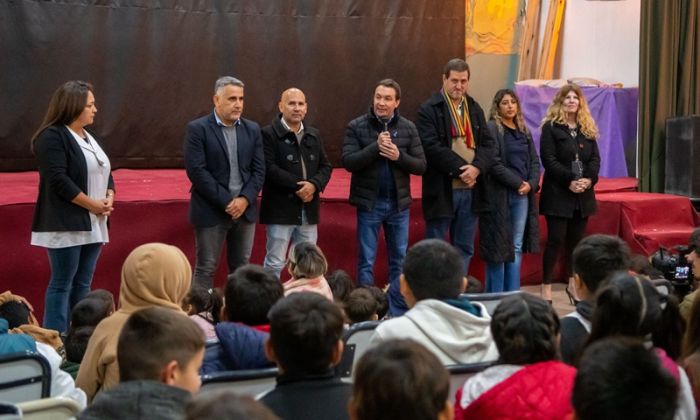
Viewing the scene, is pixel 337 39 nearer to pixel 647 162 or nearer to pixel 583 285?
pixel 647 162

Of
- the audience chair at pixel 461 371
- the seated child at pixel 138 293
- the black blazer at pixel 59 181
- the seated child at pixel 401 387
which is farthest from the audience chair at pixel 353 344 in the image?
the black blazer at pixel 59 181

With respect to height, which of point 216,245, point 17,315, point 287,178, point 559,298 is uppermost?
point 287,178

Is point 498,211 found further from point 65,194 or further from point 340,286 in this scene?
point 65,194

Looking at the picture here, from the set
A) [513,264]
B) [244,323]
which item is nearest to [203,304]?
[244,323]

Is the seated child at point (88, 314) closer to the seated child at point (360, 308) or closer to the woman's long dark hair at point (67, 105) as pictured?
the seated child at point (360, 308)

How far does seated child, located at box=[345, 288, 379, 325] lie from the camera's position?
13.7 feet

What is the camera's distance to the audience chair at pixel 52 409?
2.37 metres

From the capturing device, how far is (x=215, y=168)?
17.6ft

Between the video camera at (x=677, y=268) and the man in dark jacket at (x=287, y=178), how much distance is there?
1.91 meters

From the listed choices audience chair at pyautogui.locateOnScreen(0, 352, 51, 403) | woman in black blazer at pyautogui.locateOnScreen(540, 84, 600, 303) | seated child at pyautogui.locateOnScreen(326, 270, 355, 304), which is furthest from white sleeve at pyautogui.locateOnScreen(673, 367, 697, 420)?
woman in black blazer at pyautogui.locateOnScreen(540, 84, 600, 303)

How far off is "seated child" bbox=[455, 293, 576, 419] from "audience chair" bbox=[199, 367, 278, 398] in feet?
1.90

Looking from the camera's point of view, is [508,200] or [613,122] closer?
[508,200]

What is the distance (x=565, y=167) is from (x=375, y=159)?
1.32 meters

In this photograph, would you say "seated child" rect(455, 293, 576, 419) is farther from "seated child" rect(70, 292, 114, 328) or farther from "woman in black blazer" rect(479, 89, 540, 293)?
"woman in black blazer" rect(479, 89, 540, 293)
